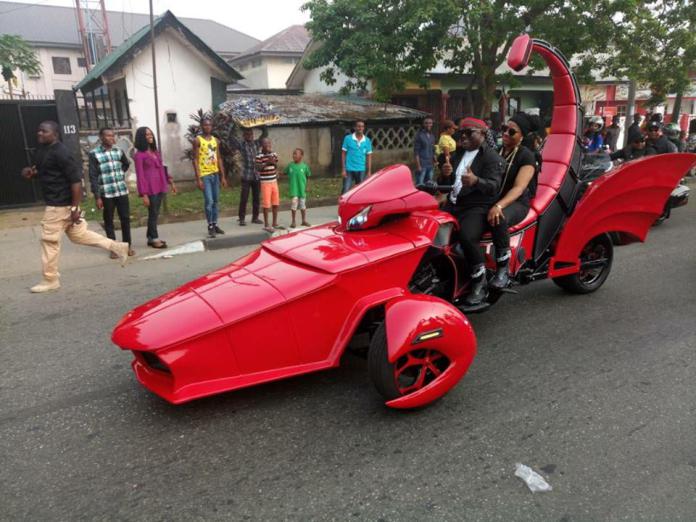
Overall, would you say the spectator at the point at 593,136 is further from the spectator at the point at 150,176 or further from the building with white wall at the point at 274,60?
the building with white wall at the point at 274,60

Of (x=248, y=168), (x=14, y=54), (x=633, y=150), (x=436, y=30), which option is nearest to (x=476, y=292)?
(x=248, y=168)

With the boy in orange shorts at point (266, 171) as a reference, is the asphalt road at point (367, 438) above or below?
below

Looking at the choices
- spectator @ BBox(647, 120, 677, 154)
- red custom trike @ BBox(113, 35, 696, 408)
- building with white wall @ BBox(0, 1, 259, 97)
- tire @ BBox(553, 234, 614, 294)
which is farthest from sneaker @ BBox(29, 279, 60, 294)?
building with white wall @ BBox(0, 1, 259, 97)

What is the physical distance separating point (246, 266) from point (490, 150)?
2.02 meters

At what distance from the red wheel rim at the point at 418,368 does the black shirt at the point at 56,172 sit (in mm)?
4455

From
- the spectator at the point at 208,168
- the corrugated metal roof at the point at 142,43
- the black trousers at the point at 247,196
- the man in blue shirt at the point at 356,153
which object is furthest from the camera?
the corrugated metal roof at the point at 142,43

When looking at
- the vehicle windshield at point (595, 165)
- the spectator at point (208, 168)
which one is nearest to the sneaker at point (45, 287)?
the spectator at point (208, 168)

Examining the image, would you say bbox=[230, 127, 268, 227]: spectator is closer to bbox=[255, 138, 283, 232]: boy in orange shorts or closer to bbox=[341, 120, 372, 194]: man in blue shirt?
bbox=[255, 138, 283, 232]: boy in orange shorts

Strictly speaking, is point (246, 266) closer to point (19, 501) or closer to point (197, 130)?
point (19, 501)

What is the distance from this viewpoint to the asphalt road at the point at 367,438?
7.93 feet

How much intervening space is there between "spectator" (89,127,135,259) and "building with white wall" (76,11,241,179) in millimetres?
6321

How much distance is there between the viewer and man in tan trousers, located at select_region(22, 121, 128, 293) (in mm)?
5645

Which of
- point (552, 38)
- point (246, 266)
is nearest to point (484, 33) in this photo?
point (552, 38)

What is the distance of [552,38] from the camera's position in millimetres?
12047
